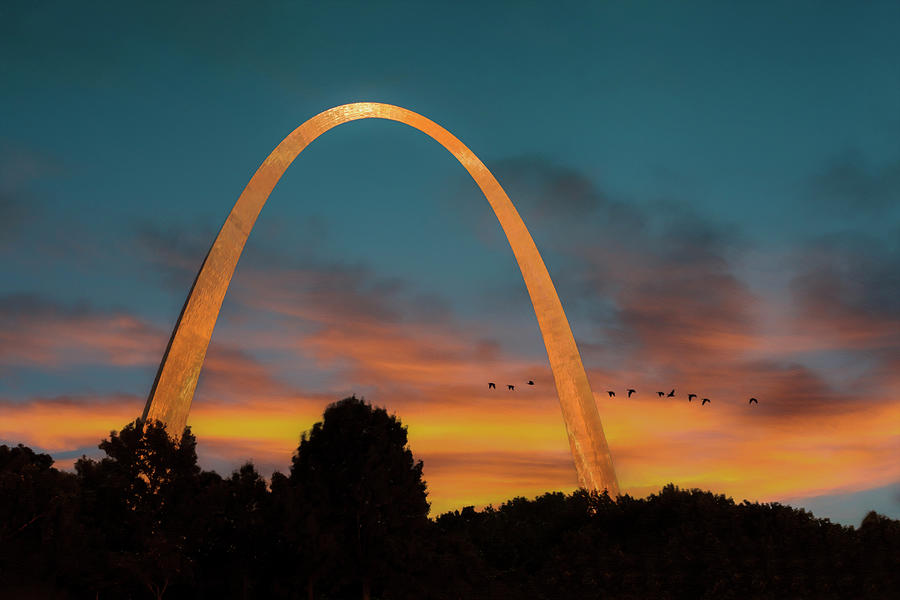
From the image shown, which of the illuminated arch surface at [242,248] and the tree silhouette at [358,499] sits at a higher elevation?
the illuminated arch surface at [242,248]

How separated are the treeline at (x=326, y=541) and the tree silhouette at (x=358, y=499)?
0.17 ft

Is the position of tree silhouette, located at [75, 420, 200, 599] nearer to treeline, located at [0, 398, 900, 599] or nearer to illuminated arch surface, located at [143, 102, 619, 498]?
treeline, located at [0, 398, 900, 599]

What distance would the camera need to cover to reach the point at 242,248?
3497 cm

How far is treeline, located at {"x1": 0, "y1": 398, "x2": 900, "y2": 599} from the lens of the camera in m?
31.5

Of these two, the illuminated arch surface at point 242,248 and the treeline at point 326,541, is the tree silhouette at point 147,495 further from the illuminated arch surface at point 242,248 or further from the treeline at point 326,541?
the illuminated arch surface at point 242,248

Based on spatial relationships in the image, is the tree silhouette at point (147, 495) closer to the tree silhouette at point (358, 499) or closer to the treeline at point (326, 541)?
the treeline at point (326, 541)

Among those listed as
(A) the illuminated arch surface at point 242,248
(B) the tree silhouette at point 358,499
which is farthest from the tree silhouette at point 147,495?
(B) the tree silhouette at point 358,499

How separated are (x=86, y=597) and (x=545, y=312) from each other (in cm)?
2324

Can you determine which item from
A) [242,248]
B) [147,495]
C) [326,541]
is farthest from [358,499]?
[242,248]

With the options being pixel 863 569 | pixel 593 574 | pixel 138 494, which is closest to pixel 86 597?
pixel 138 494

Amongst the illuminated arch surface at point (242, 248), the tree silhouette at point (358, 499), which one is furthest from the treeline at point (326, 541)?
the illuminated arch surface at point (242, 248)

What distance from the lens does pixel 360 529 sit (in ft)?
108

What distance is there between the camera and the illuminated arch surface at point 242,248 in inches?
1272

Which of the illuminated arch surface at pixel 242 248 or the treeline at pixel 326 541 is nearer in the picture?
the treeline at pixel 326 541
